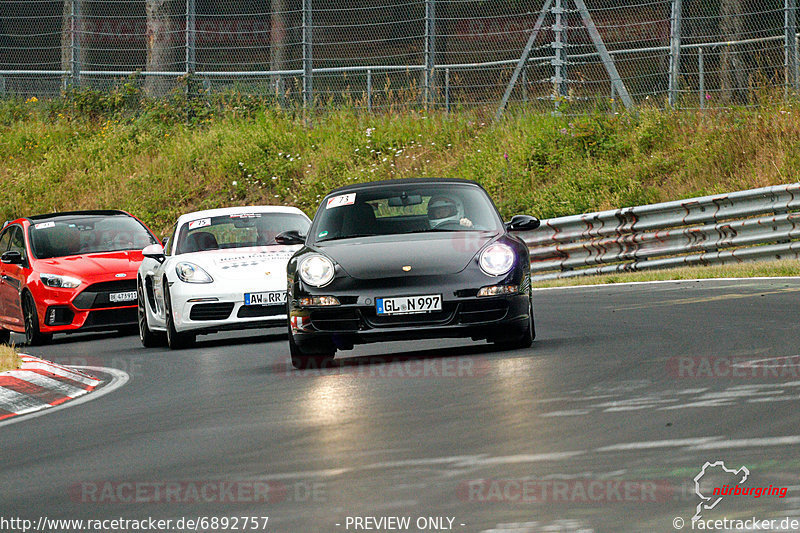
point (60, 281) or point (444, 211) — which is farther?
point (60, 281)

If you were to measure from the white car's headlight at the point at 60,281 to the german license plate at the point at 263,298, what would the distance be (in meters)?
3.18

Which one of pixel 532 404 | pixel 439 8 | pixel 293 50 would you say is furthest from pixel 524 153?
pixel 532 404

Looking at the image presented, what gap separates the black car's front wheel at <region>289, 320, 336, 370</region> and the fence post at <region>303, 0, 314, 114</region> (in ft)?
58.5

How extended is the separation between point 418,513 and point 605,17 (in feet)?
90.0

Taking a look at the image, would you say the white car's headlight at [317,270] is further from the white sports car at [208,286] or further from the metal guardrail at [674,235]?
the metal guardrail at [674,235]

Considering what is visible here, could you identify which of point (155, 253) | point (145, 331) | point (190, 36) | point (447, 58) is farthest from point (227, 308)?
point (190, 36)

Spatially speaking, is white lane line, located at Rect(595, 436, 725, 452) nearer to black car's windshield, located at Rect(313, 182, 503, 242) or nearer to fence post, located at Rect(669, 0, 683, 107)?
black car's windshield, located at Rect(313, 182, 503, 242)

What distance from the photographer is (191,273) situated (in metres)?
13.6

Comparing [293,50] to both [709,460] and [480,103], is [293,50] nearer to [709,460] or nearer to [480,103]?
→ [480,103]

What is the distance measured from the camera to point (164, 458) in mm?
7066

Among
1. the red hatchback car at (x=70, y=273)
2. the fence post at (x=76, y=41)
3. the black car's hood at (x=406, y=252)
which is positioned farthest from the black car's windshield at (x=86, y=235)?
the fence post at (x=76, y=41)

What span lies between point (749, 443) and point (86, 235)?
38.8ft

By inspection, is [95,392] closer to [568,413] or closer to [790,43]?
[568,413]

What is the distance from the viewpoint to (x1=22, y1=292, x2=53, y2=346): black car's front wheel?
15.9 metres
